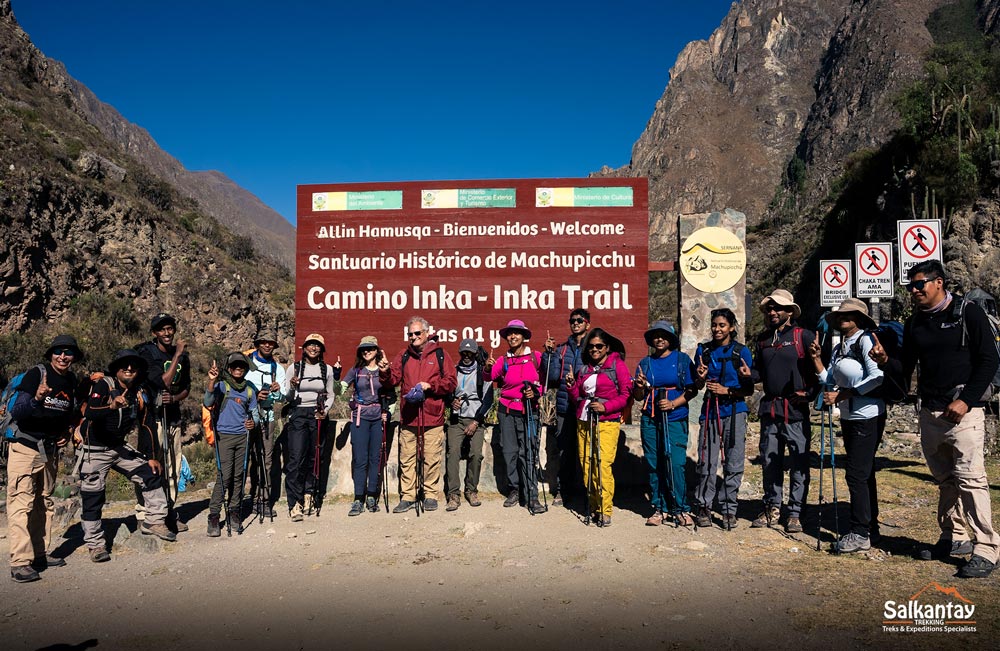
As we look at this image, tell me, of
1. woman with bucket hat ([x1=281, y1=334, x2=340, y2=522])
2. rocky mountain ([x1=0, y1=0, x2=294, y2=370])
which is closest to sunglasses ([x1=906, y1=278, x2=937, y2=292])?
woman with bucket hat ([x1=281, y1=334, x2=340, y2=522])

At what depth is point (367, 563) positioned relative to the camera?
18.0ft

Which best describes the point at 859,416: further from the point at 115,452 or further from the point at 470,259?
the point at 115,452

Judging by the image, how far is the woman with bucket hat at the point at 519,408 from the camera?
6848 mm

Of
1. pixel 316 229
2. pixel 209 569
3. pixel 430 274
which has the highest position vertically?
pixel 316 229

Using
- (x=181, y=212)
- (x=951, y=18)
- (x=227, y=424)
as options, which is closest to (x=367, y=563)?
(x=227, y=424)

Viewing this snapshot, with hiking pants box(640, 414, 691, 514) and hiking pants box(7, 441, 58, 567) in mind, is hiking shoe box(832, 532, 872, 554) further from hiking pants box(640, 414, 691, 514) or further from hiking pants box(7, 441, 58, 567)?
hiking pants box(7, 441, 58, 567)

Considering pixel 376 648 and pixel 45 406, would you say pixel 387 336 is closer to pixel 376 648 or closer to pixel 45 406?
pixel 45 406

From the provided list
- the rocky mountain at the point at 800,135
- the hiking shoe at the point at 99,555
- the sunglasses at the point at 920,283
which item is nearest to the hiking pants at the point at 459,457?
the hiking shoe at the point at 99,555

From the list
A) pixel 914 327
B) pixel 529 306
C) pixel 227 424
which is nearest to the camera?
pixel 914 327

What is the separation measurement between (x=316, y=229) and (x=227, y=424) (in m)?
3.21

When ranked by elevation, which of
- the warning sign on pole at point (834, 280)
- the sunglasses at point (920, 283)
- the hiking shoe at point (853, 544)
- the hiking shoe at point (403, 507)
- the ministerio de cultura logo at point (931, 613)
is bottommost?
the hiking shoe at point (403, 507)

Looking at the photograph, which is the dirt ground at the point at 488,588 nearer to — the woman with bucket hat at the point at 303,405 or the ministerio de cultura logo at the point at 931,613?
the ministerio de cultura logo at the point at 931,613

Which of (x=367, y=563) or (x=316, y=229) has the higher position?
(x=316, y=229)

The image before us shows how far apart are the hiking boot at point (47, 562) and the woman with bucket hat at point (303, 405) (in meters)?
1.99
